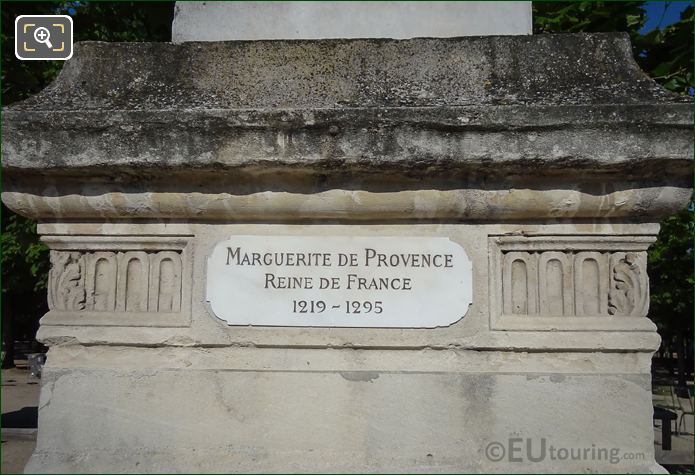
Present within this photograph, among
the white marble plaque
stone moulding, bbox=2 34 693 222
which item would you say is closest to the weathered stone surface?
stone moulding, bbox=2 34 693 222

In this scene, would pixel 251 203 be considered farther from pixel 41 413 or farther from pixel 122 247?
pixel 41 413

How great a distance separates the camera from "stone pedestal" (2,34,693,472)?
92.5 inches

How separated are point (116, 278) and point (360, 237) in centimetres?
102

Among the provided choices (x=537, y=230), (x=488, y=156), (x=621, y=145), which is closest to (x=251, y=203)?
(x=488, y=156)

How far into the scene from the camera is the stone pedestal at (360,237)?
235 centimetres

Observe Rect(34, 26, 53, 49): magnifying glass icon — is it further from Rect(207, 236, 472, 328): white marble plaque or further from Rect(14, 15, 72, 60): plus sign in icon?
Rect(207, 236, 472, 328): white marble plaque

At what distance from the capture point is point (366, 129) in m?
2.34

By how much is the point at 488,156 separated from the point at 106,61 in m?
1.70

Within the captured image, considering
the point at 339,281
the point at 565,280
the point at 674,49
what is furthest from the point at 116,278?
the point at 674,49

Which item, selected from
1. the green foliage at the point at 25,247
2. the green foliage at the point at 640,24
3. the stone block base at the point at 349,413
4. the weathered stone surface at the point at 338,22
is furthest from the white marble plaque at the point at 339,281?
the green foliage at the point at 25,247

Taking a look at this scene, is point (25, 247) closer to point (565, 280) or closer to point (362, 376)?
point (362, 376)

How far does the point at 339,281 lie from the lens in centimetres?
253

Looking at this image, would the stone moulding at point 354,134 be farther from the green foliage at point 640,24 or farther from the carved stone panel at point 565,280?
the green foliage at point 640,24

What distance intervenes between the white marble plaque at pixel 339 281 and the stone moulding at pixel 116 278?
0.51 ft
